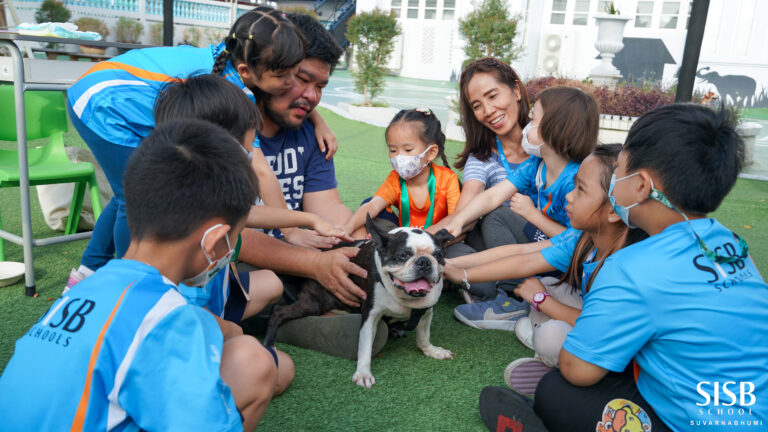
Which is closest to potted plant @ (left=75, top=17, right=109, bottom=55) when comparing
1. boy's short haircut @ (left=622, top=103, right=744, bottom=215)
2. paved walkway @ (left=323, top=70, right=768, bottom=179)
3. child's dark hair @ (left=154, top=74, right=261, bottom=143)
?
paved walkway @ (left=323, top=70, right=768, bottom=179)

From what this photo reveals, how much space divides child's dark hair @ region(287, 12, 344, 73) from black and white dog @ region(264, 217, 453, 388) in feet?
3.97

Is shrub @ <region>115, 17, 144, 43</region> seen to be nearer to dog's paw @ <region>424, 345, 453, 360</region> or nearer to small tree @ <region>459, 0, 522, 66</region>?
small tree @ <region>459, 0, 522, 66</region>

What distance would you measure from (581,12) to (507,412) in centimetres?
2255

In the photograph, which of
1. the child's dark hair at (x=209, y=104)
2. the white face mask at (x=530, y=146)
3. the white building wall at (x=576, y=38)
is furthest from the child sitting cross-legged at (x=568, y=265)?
the white building wall at (x=576, y=38)

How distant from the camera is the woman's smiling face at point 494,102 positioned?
408cm

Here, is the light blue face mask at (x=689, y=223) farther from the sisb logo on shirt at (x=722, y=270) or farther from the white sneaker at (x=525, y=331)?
the white sneaker at (x=525, y=331)

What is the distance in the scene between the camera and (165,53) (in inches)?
125

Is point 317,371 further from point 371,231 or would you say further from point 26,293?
point 26,293

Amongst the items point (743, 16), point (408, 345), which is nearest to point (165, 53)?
point (408, 345)

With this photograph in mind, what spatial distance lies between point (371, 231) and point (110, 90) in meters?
1.46

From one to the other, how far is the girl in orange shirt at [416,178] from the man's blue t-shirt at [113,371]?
2646mm

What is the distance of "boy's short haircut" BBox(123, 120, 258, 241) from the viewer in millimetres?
1501

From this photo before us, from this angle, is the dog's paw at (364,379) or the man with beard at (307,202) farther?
the man with beard at (307,202)

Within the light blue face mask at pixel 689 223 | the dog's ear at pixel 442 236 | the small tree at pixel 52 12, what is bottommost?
the dog's ear at pixel 442 236
